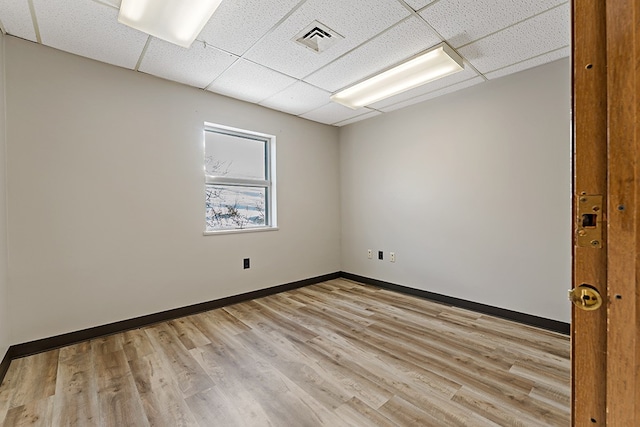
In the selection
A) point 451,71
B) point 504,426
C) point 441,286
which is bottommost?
point 504,426

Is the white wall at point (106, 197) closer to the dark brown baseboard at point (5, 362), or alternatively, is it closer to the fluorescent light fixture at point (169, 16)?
the dark brown baseboard at point (5, 362)

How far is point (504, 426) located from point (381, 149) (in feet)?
10.1

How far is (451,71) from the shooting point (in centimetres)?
253

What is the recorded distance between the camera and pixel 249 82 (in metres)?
2.85

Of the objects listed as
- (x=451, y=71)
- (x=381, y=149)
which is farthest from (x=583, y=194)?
(x=381, y=149)

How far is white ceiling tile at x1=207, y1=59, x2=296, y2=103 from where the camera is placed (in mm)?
2594

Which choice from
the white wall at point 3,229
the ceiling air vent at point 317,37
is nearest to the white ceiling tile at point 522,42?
the ceiling air vent at point 317,37

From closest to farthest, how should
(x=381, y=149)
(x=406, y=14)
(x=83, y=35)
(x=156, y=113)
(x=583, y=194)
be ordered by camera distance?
(x=583, y=194) → (x=406, y=14) → (x=83, y=35) → (x=156, y=113) → (x=381, y=149)

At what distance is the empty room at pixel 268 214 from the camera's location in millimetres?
1765

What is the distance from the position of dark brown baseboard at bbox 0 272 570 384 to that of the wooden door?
100 inches

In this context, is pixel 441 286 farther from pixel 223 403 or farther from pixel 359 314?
pixel 223 403

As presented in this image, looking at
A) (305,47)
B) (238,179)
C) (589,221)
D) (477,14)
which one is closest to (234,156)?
(238,179)

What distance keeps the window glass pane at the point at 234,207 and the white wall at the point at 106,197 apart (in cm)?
21

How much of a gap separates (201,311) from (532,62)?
392cm
